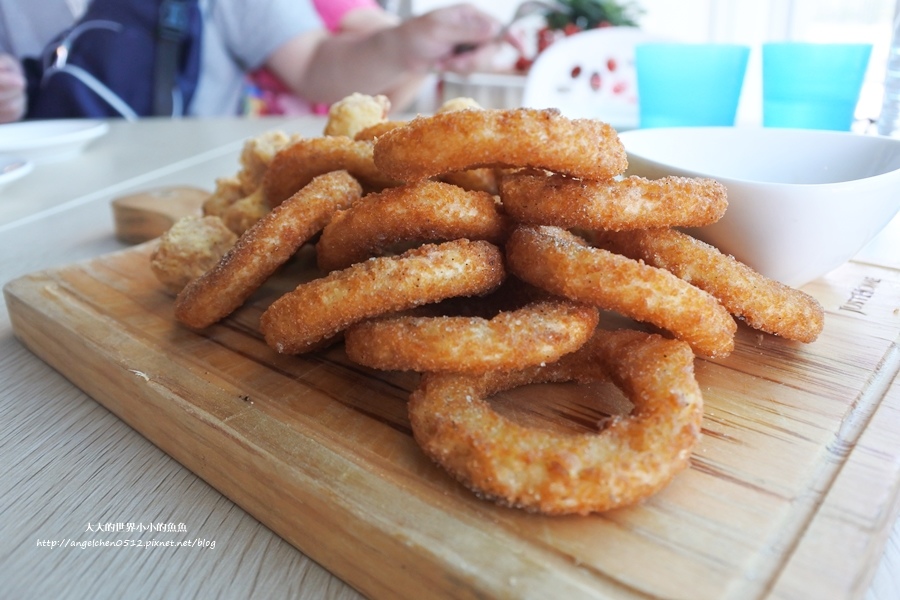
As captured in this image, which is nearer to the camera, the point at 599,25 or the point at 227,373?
the point at 227,373

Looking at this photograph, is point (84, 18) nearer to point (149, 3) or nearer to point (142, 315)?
point (149, 3)

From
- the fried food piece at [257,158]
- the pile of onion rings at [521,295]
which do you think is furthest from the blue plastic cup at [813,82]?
the fried food piece at [257,158]

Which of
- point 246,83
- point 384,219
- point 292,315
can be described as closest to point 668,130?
point 384,219

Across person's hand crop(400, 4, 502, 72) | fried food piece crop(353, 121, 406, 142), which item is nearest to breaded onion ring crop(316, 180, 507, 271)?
fried food piece crop(353, 121, 406, 142)

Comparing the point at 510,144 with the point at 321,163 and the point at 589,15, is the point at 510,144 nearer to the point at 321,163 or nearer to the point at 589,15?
the point at 321,163

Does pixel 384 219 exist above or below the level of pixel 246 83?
Answer: above

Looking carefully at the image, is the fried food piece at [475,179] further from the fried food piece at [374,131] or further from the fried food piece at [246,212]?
the fried food piece at [246,212]

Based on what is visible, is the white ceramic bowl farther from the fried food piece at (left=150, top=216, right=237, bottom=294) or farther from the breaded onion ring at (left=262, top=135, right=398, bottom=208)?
the fried food piece at (left=150, top=216, right=237, bottom=294)
